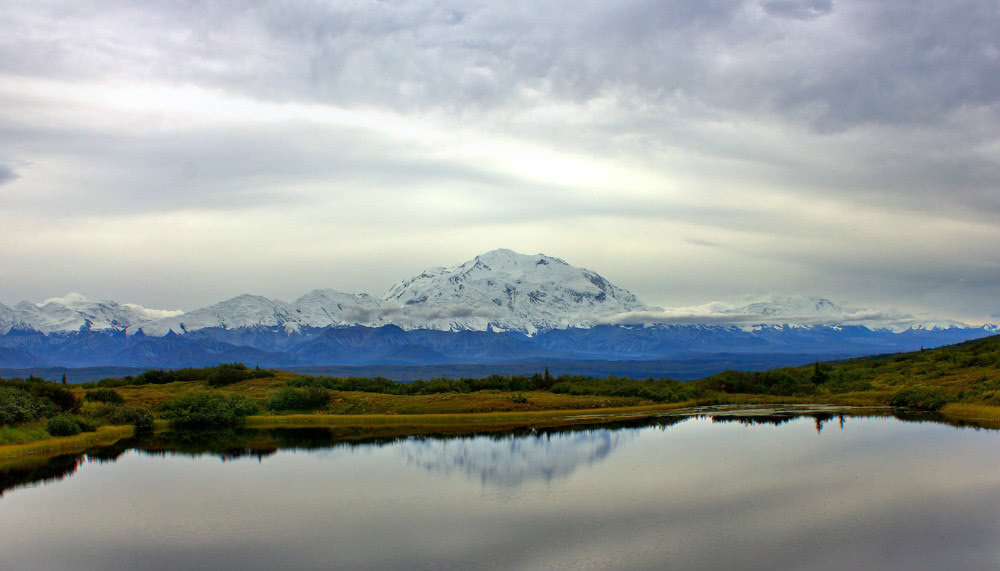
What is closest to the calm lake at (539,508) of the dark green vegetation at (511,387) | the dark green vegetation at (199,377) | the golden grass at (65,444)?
the golden grass at (65,444)

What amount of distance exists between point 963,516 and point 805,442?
80.3 ft

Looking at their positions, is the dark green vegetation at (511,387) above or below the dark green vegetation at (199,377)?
below

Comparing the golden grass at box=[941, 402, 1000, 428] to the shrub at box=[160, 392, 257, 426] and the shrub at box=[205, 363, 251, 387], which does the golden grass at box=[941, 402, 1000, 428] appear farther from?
the shrub at box=[205, 363, 251, 387]

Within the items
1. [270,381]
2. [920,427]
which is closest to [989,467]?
[920,427]

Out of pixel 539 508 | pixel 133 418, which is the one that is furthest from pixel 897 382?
pixel 133 418

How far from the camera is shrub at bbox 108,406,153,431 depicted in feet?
239

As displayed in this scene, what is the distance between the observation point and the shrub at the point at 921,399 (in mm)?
82000

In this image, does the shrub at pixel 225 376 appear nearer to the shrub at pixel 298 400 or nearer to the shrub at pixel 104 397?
the shrub at pixel 104 397

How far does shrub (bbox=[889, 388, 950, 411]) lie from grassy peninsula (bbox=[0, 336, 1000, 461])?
0.12m

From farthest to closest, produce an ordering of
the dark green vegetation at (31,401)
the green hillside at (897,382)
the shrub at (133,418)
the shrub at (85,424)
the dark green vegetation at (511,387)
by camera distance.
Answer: the dark green vegetation at (511,387) → the green hillside at (897,382) → the shrub at (133,418) → the shrub at (85,424) → the dark green vegetation at (31,401)

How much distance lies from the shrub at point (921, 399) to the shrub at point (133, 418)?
75235mm

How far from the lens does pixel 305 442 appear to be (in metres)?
64.5

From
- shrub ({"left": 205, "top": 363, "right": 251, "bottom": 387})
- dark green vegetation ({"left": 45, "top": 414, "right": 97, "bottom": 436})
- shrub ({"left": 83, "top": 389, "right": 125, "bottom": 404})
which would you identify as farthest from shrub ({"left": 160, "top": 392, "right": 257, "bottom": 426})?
shrub ({"left": 205, "top": 363, "right": 251, "bottom": 387})

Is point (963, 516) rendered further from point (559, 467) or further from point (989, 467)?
point (559, 467)
